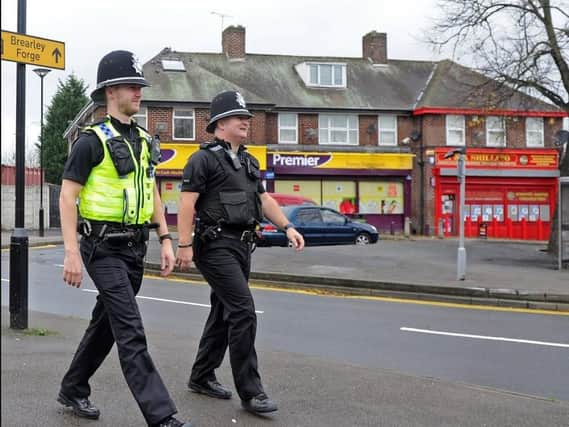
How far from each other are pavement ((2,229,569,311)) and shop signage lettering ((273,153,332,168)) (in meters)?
16.0

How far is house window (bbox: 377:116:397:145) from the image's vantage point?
36.1 meters

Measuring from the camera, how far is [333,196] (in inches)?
1410

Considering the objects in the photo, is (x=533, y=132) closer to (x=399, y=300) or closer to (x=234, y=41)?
(x=234, y=41)

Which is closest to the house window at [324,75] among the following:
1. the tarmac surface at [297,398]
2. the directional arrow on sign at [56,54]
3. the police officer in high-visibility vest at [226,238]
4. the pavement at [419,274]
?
the pavement at [419,274]

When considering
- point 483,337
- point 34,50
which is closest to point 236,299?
point 34,50

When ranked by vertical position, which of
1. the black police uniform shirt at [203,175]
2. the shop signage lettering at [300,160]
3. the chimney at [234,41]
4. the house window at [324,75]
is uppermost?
the chimney at [234,41]

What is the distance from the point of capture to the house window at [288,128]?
35.2m

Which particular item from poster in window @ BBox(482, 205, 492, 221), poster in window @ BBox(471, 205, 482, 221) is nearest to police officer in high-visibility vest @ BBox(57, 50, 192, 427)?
poster in window @ BBox(471, 205, 482, 221)

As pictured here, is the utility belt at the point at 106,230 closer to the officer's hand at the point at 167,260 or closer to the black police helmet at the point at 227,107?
the officer's hand at the point at 167,260

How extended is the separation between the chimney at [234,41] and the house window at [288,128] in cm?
524

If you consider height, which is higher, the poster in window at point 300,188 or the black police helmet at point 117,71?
the poster in window at point 300,188

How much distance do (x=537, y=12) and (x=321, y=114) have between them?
17.8 metres

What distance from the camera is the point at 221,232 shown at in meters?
4.56

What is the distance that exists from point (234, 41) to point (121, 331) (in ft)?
116
